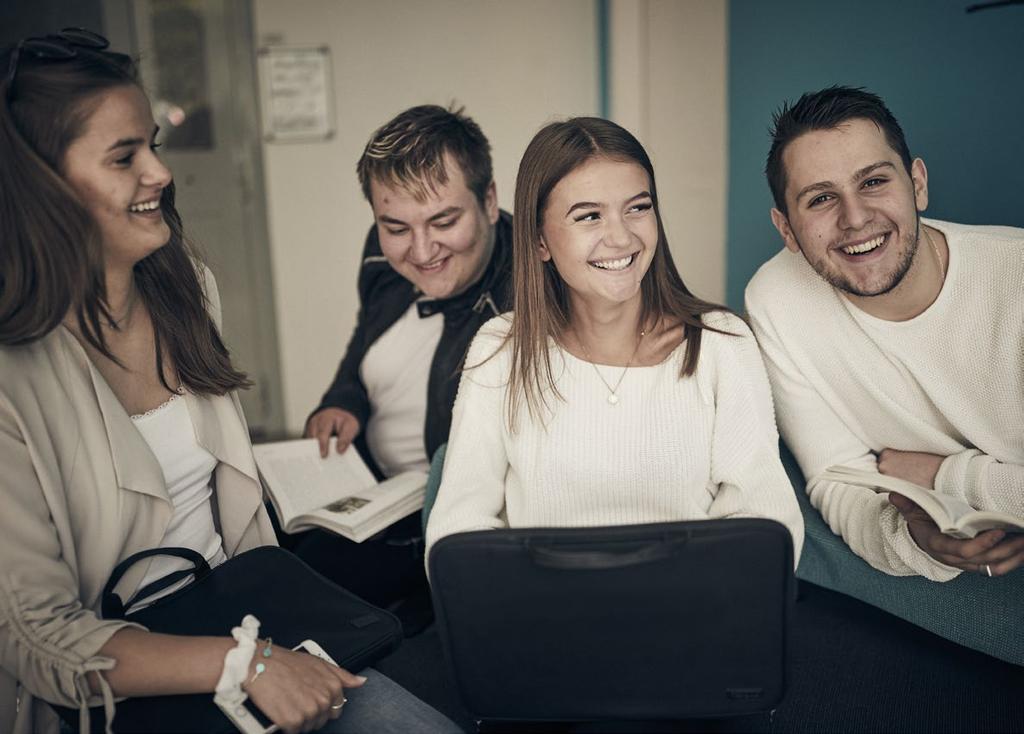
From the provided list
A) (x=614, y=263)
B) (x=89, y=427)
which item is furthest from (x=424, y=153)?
(x=89, y=427)

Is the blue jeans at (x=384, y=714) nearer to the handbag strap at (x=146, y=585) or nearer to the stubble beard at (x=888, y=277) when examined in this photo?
the handbag strap at (x=146, y=585)

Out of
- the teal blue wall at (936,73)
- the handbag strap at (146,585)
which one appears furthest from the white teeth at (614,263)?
the teal blue wall at (936,73)

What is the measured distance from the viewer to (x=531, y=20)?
11.6ft

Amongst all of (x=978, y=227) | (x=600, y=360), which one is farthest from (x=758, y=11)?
(x=600, y=360)

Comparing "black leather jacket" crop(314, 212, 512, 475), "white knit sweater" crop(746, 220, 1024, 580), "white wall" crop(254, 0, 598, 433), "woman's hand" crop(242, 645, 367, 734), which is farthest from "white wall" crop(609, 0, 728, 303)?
"woman's hand" crop(242, 645, 367, 734)

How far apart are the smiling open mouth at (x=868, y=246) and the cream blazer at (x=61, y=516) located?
4.51ft

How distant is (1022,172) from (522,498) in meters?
1.43

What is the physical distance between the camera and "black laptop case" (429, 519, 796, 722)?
1141 millimetres

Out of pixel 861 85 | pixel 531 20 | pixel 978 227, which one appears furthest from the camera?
pixel 531 20

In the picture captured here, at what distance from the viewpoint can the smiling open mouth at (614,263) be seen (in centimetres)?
153

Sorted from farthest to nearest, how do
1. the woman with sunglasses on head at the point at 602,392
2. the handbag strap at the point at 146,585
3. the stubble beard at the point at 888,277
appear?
the stubble beard at the point at 888,277, the woman with sunglasses on head at the point at 602,392, the handbag strap at the point at 146,585

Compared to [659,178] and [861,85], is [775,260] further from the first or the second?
[659,178]

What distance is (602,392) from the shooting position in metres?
1.54

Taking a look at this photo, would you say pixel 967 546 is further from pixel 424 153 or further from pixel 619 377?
pixel 424 153
